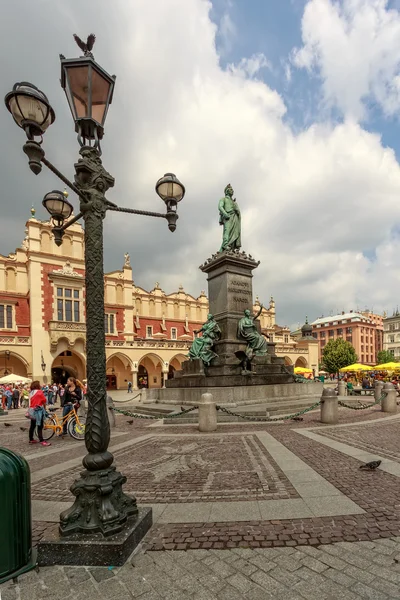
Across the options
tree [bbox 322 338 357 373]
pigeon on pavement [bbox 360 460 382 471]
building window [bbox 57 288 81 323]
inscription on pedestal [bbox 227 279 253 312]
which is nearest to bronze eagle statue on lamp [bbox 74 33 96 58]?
pigeon on pavement [bbox 360 460 382 471]

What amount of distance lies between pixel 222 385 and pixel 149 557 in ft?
30.8

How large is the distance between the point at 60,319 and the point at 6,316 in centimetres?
503

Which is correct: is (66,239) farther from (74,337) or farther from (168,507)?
(168,507)

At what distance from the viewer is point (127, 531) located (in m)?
3.06

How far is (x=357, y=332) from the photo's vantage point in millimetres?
88875

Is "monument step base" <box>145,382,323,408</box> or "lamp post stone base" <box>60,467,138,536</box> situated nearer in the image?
"lamp post stone base" <box>60,467,138,536</box>

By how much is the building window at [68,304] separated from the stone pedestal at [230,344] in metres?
23.6

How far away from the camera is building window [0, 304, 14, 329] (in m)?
32.2

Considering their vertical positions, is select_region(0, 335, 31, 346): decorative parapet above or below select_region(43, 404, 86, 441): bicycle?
above

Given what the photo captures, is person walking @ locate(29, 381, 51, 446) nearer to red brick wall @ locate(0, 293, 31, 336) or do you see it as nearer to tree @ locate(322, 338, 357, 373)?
red brick wall @ locate(0, 293, 31, 336)

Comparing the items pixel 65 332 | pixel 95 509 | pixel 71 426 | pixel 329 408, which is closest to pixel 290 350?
pixel 65 332

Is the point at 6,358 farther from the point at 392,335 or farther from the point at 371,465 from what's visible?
the point at 392,335

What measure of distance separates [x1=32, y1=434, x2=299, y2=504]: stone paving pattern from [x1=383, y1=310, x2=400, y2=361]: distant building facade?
93898mm

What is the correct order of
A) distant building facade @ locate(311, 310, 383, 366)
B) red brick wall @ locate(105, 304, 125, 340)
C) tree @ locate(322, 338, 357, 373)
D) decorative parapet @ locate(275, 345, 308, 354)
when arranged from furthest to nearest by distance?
distant building facade @ locate(311, 310, 383, 366)
tree @ locate(322, 338, 357, 373)
decorative parapet @ locate(275, 345, 308, 354)
red brick wall @ locate(105, 304, 125, 340)
